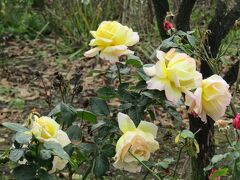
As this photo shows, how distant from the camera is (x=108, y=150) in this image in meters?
1.41

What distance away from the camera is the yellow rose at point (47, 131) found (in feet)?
3.98

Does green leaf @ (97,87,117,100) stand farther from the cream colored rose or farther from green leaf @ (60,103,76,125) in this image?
the cream colored rose

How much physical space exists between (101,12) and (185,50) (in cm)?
480

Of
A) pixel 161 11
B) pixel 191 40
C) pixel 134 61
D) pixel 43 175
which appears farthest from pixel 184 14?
pixel 43 175

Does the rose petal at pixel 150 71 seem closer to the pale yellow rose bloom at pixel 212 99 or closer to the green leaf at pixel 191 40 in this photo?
the pale yellow rose bloom at pixel 212 99

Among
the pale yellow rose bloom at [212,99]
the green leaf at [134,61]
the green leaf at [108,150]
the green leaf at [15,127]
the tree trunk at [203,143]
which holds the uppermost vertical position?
the green leaf at [134,61]

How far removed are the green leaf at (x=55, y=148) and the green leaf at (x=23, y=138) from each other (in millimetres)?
37

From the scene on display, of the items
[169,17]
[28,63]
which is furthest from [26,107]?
[169,17]

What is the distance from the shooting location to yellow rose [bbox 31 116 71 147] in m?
1.21

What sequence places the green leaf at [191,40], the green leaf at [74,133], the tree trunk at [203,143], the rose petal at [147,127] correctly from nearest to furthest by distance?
the rose petal at [147,127] < the green leaf at [74,133] < the green leaf at [191,40] < the tree trunk at [203,143]

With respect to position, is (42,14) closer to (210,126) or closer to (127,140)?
(210,126)

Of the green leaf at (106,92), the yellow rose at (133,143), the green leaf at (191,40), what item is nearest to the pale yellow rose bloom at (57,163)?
the yellow rose at (133,143)

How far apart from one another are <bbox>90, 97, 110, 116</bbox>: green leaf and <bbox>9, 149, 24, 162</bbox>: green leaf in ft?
0.97

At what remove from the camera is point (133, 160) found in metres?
1.29
